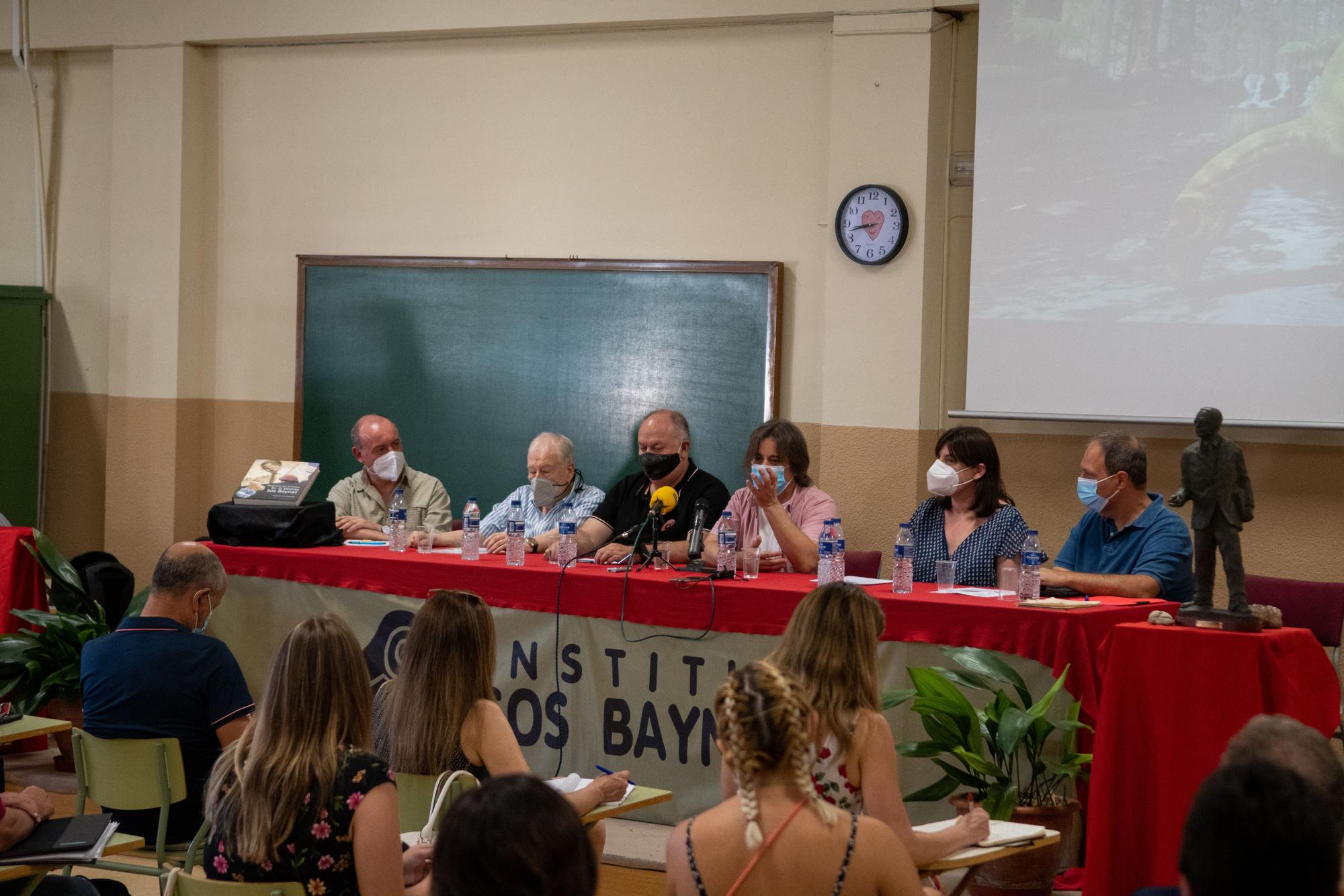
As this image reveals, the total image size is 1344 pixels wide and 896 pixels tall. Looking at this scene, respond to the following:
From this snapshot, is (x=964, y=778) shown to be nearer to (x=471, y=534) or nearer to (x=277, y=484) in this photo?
(x=471, y=534)

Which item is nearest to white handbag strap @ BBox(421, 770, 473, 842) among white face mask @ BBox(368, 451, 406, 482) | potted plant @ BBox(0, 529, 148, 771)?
potted plant @ BBox(0, 529, 148, 771)

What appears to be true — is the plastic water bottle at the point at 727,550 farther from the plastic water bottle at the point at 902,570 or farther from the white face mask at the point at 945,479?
the white face mask at the point at 945,479

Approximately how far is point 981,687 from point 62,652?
3.41 m

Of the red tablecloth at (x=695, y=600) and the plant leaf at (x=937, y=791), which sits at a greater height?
the red tablecloth at (x=695, y=600)

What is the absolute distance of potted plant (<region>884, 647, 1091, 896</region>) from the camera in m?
3.51

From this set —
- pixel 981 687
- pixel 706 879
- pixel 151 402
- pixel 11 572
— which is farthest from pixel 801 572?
pixel 151 402

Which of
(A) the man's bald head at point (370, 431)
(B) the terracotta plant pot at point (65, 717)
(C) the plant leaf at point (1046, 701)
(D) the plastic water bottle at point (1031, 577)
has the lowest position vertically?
(B) the terracotta plant pot at point (65, 717)

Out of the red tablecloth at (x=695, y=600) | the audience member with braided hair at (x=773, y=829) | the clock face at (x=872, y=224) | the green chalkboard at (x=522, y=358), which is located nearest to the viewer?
the audience member with braided hair at (x=773, y=829)

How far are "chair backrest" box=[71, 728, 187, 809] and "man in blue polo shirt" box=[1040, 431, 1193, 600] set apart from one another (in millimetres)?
2620

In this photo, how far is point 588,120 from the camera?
21.2 feet

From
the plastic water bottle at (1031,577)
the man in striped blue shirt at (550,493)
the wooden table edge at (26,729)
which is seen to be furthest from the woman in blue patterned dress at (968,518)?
the wooden table edge at (26,729)

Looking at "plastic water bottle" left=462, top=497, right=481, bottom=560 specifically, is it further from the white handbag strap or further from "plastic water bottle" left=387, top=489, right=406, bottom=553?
the white handbag strap

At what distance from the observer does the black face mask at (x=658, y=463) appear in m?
5.00

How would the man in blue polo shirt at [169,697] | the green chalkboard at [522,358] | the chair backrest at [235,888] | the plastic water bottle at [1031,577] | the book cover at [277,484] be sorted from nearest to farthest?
1. the chair backrest at [235,888]
2. the man in blue polo shirt at [169,697]
3. the plastic water bottle at [1031,577]
4. the book cover at [277,484]
5. the green chalkboard at [522,358]
